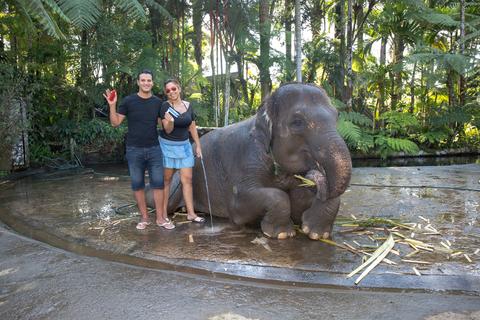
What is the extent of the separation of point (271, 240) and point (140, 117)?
6.19 ft

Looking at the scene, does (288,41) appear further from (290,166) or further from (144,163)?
(290,166)

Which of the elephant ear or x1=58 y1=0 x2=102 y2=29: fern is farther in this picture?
x1=58 y1=0 x2=102 y2=29: fern

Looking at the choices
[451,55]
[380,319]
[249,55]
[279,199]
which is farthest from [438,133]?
[380,319]

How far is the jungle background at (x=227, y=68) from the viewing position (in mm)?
11491

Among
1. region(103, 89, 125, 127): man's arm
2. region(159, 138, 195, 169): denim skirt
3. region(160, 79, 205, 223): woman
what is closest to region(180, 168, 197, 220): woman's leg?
region(160, 79, 205, 223): woman

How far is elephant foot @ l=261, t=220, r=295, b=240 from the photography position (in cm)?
422

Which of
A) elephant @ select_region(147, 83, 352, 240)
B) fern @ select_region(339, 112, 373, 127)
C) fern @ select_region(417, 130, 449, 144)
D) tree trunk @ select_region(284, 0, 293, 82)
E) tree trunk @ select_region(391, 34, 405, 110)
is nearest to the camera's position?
elephant @ select_region(147, 83, 352, 240)

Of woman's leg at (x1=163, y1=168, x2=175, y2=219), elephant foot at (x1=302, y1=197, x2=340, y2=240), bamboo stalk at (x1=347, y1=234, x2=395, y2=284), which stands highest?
woman's leg at (x1=163, y1=168, x2=175, y2=219)

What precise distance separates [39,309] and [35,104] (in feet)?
34.7

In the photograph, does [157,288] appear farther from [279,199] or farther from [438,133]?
[438,133]

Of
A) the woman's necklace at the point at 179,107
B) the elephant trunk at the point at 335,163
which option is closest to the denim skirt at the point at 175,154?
the woman's necklace at the point at 179,107

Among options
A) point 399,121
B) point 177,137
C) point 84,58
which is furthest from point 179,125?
point 399,121

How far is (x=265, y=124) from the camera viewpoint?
4.29 meters

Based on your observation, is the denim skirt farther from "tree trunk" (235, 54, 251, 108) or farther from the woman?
"tree trunk" (235, 54, 251, 108)
